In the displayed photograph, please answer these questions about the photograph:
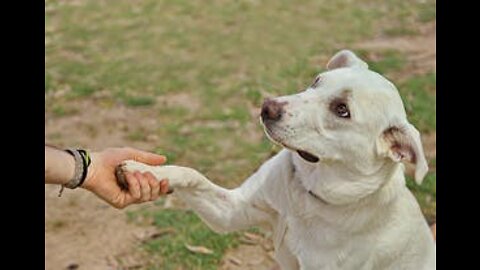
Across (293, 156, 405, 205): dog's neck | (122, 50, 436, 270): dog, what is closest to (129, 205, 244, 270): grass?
(122, 50, 436, 270): dog

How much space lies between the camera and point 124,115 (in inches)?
274

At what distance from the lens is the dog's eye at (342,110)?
127 inches

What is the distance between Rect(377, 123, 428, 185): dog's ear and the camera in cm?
314

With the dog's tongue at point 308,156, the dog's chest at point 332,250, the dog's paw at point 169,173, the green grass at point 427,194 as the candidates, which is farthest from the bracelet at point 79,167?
the green grass at point 427,194

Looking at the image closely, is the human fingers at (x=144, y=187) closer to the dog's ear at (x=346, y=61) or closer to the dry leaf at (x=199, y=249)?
the dog's ear at (x=346, y=61)

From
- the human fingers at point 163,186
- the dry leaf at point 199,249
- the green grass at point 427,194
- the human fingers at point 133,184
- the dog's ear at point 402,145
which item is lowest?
the dry leaf at point 199,249

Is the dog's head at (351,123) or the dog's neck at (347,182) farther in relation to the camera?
the dog's neck at (347,182)

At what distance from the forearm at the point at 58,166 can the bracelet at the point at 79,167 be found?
2 cm

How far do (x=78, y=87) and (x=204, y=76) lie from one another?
1.26 metres

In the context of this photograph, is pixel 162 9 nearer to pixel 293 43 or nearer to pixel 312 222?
pixel 293 43

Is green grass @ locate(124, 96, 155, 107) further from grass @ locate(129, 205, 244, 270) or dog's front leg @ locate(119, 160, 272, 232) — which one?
dog's front leg @ locate(119, 160, 272, 232)

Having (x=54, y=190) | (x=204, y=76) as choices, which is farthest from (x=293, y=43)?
(x=54, y=190)

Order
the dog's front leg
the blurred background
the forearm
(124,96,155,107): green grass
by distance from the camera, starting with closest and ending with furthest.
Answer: the forearm
the dog's front leg
the blurred background
(124,96,155,107): green grass
